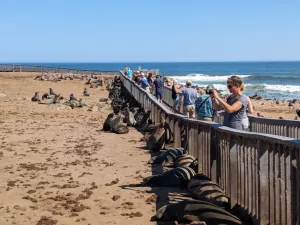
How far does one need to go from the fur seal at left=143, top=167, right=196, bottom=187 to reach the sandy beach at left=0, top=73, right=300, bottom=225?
0.87ft

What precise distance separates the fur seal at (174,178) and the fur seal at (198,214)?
1.99m

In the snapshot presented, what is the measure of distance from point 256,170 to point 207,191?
1.63 meters

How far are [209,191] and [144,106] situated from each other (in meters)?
15.0

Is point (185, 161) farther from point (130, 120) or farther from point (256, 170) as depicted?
point (130, 120)

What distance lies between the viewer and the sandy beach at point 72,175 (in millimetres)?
7695

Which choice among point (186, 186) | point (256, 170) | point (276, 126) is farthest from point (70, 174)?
point (256, 170)

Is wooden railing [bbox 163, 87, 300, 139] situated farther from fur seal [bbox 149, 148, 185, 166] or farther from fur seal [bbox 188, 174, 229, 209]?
fur seal [bbox 188, 174, 229, 209]

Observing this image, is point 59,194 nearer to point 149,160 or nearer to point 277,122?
point 149,160

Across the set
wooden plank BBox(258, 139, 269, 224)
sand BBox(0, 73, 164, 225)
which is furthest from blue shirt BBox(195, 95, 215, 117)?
wooden plank BBox(258, 139, 269, 224)

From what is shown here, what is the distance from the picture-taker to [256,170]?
618 centimetres

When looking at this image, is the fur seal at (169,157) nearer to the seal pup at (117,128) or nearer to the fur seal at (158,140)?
the fur seal at (158,140)

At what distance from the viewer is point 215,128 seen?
7992mm

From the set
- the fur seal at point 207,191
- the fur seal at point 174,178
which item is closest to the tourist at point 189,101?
the fur seal at point 174,178

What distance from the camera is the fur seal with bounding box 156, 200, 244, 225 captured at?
249 inches
